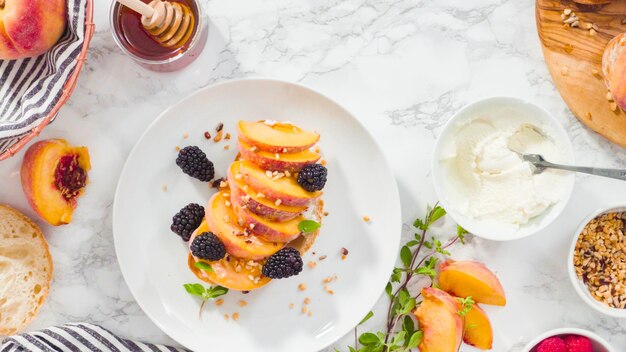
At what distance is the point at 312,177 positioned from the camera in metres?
1.88

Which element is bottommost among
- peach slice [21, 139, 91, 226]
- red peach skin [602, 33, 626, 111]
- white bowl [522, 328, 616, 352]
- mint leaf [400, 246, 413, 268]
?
white bowl [522, 328, 616, 352]

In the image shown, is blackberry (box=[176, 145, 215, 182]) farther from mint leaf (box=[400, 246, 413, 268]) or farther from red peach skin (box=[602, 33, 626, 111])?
red peach skin (box=[602, 33, 626, 111])

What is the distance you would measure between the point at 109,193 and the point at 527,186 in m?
1.31

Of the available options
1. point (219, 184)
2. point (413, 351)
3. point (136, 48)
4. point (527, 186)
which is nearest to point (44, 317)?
point (219, 184)

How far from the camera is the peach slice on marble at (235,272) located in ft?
6.46

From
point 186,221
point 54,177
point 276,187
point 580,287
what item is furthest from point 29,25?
point 580,287

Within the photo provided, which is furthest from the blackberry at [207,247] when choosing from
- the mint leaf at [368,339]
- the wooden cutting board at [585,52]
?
the wooden cutting board at [585,52]

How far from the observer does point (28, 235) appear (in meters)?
2.11

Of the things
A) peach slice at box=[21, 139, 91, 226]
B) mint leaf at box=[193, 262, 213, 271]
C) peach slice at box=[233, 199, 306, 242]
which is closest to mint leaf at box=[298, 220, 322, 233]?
peach slice at box=[233, 199, 306, 242]

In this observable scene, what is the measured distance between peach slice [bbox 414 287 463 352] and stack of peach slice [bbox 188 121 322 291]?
474 mm

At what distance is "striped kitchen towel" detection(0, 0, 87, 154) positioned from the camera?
6.05 ft

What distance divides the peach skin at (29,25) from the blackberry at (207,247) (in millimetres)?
696

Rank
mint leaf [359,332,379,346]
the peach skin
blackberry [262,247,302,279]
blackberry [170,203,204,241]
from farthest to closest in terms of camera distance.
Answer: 1. mint leaf [359,332,379,346]
2. blackberry [170,203,204,241]
3. blackberry [262,247,302,279]
4. the peach skin

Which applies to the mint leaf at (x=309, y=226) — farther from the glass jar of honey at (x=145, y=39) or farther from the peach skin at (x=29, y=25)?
the peach skin at (x=29, y=25)
